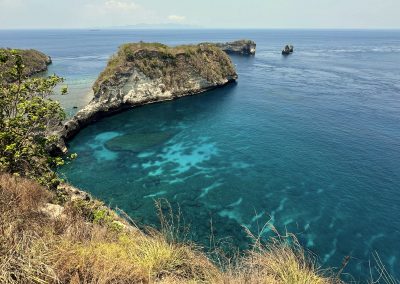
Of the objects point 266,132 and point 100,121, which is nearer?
point 266,132

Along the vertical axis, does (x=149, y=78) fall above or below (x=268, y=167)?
above

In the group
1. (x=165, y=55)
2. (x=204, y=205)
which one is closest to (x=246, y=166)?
(x=204, y=205)

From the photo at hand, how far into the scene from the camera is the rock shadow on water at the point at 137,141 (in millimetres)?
48219

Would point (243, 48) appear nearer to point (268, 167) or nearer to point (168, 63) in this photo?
point (168, 63)

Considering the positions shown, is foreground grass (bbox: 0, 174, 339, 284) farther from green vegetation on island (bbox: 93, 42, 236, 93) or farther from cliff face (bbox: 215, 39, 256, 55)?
cliff face (bbox: 215, 39, 256, 55)

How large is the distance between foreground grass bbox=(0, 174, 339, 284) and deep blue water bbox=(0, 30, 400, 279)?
15.9 meters

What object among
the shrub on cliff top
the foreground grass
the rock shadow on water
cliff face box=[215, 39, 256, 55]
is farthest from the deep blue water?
cliff face box=[215, 39, 256, 55]

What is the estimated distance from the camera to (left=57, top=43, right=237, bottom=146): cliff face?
61.8 metres

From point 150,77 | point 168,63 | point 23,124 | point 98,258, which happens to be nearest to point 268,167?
point 23,124

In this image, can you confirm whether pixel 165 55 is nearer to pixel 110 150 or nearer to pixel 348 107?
pixel 110 150

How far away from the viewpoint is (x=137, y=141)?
51094 millimetres

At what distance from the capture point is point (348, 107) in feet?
223

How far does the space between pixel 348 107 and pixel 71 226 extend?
69.2m

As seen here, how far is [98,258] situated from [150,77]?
66.8 metres
